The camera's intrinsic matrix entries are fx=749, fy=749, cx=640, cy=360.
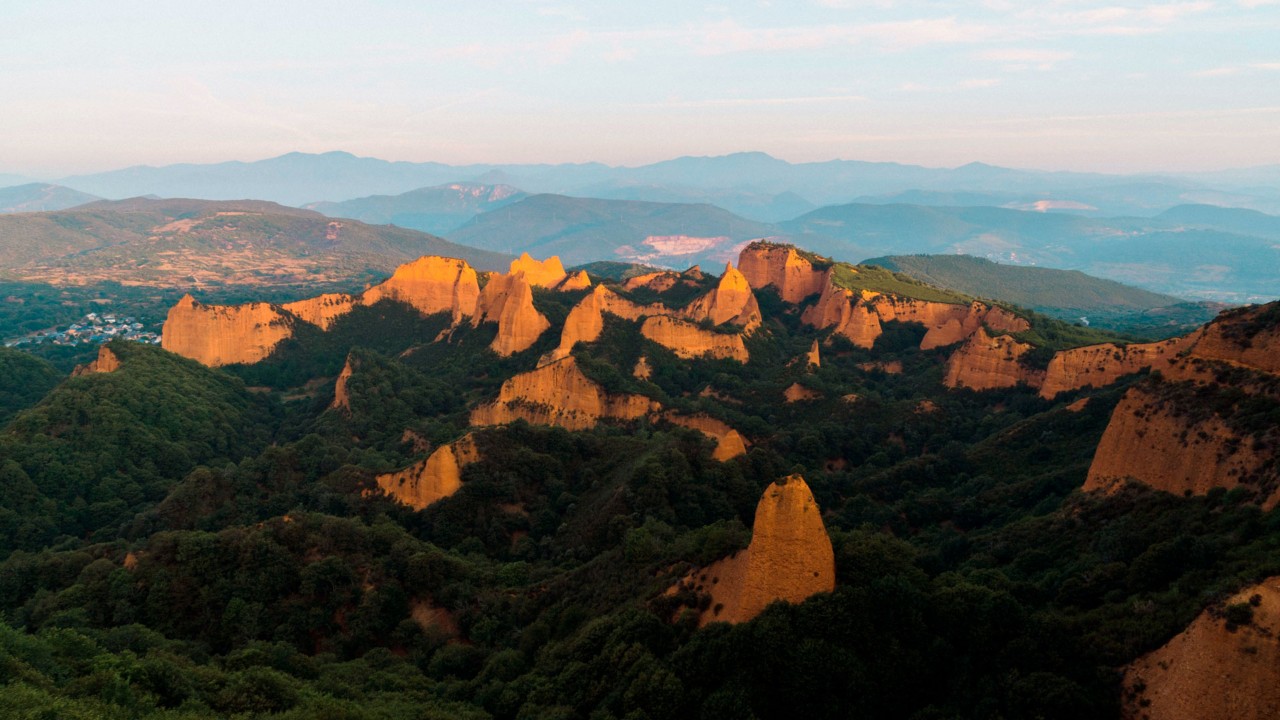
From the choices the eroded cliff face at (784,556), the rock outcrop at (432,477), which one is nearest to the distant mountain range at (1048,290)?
the rock outcrop at (432,477)

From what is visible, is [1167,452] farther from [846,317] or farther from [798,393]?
[846,317]

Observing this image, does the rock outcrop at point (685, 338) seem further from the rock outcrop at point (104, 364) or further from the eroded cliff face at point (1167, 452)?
the rock outcrop at point (104, 364)

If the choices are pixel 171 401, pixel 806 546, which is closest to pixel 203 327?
pixel 171 401

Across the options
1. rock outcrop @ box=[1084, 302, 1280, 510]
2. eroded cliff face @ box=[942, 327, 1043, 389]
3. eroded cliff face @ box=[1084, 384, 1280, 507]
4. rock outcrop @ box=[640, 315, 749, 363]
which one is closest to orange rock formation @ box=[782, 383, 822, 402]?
eroded cliff face @ box=[942, 327, 1043, 389]

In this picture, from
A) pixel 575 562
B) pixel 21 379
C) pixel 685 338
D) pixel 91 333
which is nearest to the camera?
pixel 575 562

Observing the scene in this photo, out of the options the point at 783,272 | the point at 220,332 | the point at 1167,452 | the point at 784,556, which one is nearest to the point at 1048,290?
the point at 783,272
